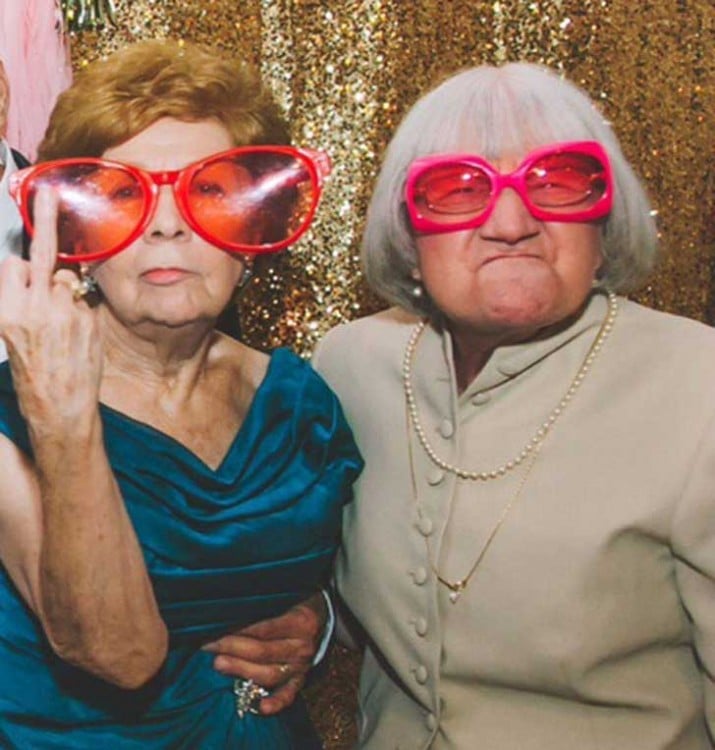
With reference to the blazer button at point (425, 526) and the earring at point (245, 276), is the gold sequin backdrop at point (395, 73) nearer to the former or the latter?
the earring at point (245, 276)

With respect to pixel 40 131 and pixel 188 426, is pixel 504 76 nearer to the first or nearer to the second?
pixel 188 426

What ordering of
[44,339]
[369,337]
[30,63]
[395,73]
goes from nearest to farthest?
[44,339] < [369,337] < [30,63] < [395,73]

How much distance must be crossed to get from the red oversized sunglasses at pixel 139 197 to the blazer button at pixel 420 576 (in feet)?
1.45

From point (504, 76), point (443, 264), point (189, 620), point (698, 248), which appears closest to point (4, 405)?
point (189, 620)

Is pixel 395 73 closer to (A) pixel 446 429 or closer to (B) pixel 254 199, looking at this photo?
(B) pixel 254 199

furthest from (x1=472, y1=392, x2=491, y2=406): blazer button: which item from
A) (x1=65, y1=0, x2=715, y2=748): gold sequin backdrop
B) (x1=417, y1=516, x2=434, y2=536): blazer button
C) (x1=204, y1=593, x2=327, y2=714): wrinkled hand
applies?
(x1=65, y1=0, x2=715, y2=748): gold sequin backdrop

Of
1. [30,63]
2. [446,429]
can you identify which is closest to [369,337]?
[446,429]

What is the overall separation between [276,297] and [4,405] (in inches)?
34.5

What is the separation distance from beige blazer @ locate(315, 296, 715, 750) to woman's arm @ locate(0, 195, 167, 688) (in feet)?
1.17

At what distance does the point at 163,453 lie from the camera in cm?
134

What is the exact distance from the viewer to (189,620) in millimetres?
1367

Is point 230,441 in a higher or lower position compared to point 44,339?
lower

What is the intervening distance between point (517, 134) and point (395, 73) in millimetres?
802

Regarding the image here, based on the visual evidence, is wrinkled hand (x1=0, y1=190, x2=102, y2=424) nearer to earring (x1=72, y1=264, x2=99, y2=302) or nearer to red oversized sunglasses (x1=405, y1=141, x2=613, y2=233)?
earring (x1=72, y1=264, x2=99, y2=302)
